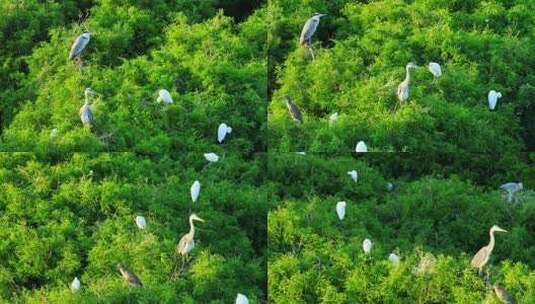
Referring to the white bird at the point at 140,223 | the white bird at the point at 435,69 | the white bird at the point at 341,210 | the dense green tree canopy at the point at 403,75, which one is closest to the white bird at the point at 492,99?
the dense green tree canopy at the point at 403,75

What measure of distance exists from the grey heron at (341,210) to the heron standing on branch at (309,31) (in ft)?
6.29

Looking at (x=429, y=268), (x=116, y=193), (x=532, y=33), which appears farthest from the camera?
(x=532, y=33)

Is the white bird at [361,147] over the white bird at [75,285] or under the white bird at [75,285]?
under

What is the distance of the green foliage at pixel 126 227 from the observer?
9961 millimetres

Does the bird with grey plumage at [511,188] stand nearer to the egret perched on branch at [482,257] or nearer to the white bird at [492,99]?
the white bird at [492,99]

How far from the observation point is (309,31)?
12211 mm

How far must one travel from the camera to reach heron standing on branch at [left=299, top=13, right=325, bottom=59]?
12148mm

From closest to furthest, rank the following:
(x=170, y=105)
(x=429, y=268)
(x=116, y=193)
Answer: (x=429, y=268), (x=116, y=193), (x=170, y=105)

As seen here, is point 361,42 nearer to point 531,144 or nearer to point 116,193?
point 531,144

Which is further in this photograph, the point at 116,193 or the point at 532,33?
the point at 532,33

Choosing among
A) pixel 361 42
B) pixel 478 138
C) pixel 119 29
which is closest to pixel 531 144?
pixel 478 138

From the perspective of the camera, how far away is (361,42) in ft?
40.0

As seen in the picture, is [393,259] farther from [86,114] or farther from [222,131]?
[86,114]

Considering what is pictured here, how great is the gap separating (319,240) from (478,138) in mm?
1778
